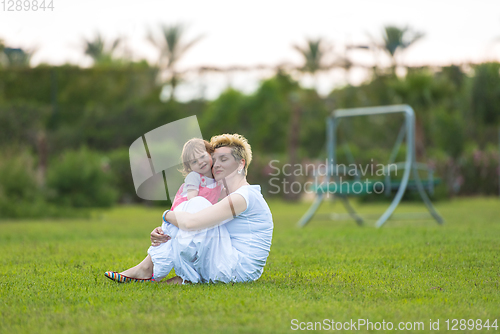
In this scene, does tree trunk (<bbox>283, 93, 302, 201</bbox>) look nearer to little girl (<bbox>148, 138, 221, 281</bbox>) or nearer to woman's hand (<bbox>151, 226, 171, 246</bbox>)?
Result: little girl (<bbox>148, 138, 221, 281</bbox>)

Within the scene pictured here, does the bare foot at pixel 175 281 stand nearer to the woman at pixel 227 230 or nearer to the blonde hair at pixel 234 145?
the woman at pixel 227 230

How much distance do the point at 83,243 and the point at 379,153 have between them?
10749 millimetres

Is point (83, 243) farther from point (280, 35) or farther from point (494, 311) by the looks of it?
point (280, 35)

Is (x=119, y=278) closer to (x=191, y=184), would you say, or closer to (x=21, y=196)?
(x=191, y=184)

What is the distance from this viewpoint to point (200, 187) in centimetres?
386

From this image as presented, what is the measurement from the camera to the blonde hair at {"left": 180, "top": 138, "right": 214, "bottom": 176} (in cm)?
387

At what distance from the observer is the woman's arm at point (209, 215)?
3.50 meters

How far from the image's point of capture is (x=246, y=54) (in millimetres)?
20188

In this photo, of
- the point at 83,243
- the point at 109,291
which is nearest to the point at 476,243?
the point at 109,291

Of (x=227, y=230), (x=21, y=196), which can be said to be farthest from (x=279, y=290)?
(x=21, y=196)

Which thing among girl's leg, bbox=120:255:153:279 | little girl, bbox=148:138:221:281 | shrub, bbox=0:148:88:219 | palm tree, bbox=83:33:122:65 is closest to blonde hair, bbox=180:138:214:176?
little girl, bbox=148:138:221:281

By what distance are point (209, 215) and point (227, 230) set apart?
28 centimetres

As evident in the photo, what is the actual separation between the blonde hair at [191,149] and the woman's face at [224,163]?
0.11m

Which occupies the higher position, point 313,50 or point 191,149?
point 313,50
